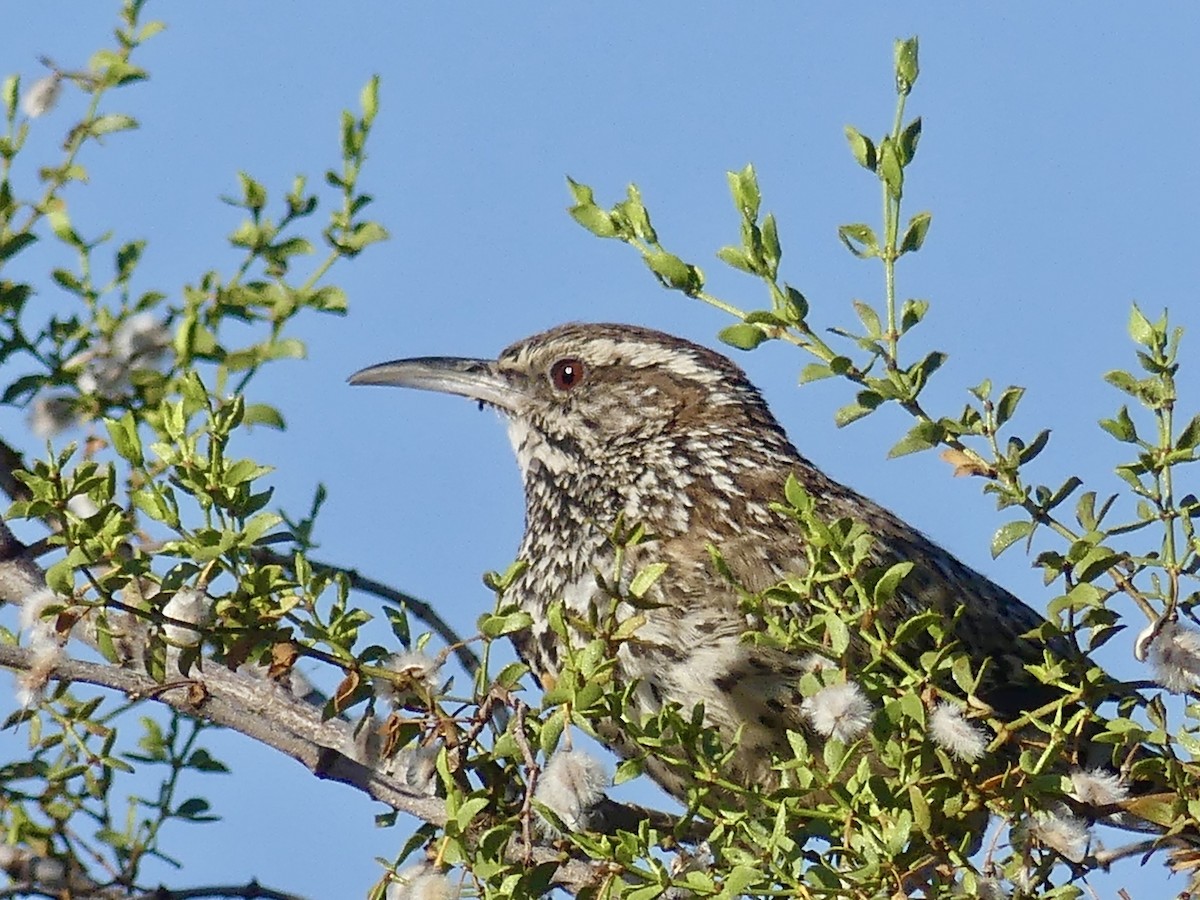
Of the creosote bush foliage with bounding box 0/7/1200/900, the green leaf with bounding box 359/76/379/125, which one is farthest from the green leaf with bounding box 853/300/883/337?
the green leaf with bounding box 359/76/379/125

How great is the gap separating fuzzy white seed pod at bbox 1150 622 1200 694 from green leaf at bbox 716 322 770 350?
75 centimetres

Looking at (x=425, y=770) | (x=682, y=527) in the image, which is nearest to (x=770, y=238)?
(x=425, y=770)

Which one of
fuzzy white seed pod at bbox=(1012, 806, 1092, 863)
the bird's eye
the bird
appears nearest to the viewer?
fuzzy white seed pod at bbox=(1012, 806, 1092, 863)

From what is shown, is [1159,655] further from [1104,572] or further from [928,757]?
[928,757]

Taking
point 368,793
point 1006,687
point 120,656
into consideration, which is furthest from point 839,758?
point 120,656

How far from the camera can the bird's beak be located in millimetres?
4922

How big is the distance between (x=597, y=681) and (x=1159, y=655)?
876 millimetres

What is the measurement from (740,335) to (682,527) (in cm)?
137

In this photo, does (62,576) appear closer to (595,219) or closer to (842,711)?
(595,219)

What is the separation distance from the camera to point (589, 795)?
270cm

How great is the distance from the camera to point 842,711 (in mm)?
2590

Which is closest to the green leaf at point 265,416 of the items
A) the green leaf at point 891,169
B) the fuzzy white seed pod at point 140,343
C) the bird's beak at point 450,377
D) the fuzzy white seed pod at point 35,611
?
the fuzzy white seed pod at point 140,343

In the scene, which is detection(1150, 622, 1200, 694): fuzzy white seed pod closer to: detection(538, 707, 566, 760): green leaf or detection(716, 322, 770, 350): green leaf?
detection(716, 322, 770, 350): green leaf

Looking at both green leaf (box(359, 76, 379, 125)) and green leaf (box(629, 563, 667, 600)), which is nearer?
green leaf (box(629, 563, 667, 600))
